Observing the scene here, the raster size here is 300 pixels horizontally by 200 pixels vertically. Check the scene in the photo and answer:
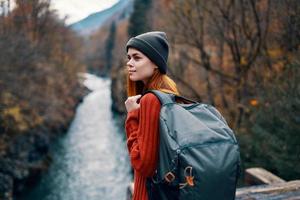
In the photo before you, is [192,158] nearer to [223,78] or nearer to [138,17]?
[223,78]

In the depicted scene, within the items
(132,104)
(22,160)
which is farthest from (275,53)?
(22,160)

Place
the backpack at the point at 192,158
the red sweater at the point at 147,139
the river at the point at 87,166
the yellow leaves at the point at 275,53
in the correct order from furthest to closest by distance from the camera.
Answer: the river at the point at 87,166
the yellow leaves at the point at 275,53
the red sweater at the point at 147,139
the backpack at the point at 192,158

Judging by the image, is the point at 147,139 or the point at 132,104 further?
the point at 132,104

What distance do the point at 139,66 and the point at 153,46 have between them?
153 mm

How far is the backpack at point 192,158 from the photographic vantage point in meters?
1.94

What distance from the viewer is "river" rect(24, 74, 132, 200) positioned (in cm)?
1533

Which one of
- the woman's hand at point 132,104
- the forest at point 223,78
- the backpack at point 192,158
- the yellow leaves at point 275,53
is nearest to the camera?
the backpack at point 192,158

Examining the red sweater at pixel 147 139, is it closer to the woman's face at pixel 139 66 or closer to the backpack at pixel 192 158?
the backpack at pixel 192 158

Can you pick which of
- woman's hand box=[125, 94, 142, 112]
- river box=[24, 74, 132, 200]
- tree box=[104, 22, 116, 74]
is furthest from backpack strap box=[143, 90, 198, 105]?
tree box=[104, 22, 116, 74]

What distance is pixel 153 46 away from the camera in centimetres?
229

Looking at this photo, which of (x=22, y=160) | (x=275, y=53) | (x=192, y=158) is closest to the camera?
(x=192, y=158)

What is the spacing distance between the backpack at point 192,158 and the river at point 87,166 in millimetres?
13176

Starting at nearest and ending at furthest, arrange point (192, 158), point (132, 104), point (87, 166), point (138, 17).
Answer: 1. point (192, 158)
2. point (132, 104)
3. point (87, 166)
4. point (138, 17)

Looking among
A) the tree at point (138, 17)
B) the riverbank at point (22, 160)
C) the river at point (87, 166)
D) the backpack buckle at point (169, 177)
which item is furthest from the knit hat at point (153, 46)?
the tree at point (138, 17)
